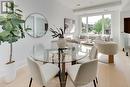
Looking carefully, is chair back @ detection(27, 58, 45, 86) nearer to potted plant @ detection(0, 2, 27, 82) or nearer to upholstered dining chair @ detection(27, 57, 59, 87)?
upholstered dining chair @ detection(27, 57, 59, 87)

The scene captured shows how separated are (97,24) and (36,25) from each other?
19.3ft

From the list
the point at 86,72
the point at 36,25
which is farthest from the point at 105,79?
the point at 36,25

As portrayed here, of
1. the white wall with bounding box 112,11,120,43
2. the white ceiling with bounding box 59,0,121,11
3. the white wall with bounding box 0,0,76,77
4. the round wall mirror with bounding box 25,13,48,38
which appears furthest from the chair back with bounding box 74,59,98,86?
the white wall with bounding box 112,11,120,43

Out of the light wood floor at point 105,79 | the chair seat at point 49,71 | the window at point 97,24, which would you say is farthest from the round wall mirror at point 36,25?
the window at point 97,24

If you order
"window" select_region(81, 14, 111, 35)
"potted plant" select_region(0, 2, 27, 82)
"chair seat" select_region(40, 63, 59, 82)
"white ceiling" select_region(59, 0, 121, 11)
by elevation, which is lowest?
"chair seat" select_region(40, 63, 59, 82)

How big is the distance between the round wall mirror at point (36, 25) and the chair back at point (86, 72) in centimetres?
303

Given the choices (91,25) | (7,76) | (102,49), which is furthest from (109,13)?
(7,76)

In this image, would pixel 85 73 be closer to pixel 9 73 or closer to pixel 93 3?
pixel 9 73

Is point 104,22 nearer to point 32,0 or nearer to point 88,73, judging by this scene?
point 32,0

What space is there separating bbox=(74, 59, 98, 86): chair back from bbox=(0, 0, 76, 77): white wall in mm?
2311

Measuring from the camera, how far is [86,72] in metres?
2.10

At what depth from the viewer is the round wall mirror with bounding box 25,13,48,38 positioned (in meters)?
4.66

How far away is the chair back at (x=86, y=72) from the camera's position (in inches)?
80.6

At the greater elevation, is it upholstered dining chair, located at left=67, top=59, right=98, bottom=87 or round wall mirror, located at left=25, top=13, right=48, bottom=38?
round wall mirror, located at left=25, top=13, right=48, bottom=38
